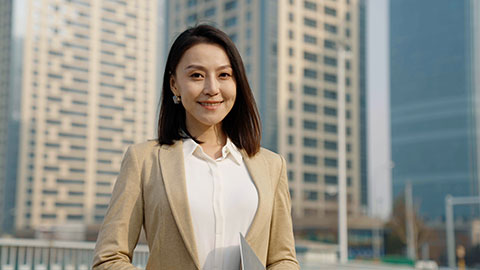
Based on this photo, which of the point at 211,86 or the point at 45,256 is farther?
the point at 45,256

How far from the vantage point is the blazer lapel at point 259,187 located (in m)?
1.89

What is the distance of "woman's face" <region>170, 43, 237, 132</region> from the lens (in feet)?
6.35

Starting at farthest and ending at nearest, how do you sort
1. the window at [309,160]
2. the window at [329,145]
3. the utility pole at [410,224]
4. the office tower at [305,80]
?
1. the window at [329,145]
2. the window at [309,160]
3. the office tower at [305,80]
4. the utility pole at [410,224]

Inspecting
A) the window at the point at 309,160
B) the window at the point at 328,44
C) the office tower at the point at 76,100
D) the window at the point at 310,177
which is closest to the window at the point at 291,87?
the window at the point at 309,160

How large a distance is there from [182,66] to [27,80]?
103876 millimetres

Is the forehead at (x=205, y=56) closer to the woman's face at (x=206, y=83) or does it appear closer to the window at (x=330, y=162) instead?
the woman's face at (x=206, y=83)

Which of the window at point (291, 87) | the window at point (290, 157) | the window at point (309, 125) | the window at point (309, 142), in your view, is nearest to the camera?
the window at point (290, 157)

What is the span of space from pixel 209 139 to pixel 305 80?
79581 millimetres

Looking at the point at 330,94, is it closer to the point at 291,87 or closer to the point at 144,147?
the point at 291,87

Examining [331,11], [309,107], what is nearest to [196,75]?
[309,107]

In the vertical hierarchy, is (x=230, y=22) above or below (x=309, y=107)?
above

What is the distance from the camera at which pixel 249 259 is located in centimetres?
174

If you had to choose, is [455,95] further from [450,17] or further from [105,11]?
[105,11]

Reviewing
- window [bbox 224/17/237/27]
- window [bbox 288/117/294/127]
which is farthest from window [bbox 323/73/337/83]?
window [bbox 224/17/237/27]
